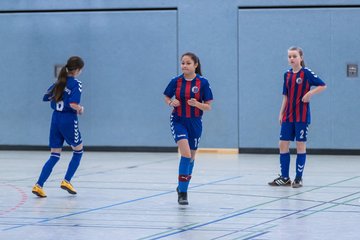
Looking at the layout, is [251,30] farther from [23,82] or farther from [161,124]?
[23,82]

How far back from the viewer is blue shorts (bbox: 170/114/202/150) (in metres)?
10.2

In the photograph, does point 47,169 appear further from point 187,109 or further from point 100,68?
point 100,68

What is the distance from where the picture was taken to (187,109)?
10320 millimetres

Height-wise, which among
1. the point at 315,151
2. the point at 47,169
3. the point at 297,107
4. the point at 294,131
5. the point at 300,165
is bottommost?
the point at 315,151

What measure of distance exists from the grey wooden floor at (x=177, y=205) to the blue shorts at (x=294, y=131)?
2.32 feet

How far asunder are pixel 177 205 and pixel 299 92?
2.99 metres

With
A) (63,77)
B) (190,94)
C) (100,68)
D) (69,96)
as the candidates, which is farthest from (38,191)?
(100,68)

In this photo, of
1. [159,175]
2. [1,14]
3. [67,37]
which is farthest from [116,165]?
[1,14]

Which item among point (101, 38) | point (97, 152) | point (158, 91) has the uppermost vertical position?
point (101, 38)

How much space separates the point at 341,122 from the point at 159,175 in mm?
5485

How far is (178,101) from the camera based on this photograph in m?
10.2

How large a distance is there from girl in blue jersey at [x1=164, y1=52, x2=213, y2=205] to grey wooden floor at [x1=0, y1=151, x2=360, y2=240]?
46 centimetres

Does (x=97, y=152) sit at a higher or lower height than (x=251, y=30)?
lower

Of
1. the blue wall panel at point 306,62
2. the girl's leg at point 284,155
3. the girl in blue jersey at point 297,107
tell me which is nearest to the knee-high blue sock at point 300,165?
the girl in blue jersey at point 297,107
